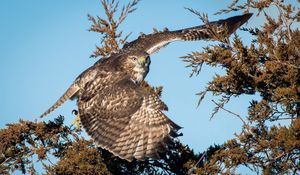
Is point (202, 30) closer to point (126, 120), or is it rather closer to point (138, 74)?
point (138, 74)

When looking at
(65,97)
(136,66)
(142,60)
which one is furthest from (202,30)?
(65,97)

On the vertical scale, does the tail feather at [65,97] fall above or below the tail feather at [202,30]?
below

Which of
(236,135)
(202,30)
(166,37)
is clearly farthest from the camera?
(202,30)

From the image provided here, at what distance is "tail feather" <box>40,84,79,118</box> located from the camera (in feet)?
30.3

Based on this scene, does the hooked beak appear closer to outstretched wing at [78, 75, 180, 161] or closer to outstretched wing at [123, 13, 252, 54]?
outstretched wing at [78, 75, 180, 161]

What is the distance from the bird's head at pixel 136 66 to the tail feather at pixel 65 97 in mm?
940

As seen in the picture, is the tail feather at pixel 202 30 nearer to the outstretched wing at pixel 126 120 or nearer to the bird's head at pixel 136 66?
the bird's head at pixel 136 66

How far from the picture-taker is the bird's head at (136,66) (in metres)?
9.10

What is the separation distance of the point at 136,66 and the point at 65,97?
51.6 inches

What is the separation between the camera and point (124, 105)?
26.2ft

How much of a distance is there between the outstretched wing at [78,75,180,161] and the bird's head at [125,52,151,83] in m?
0.45

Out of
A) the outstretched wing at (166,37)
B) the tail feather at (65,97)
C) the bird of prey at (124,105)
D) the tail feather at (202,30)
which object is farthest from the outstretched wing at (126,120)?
the tail feather at (202,30)

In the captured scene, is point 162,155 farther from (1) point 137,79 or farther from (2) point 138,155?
(1) point 137,79

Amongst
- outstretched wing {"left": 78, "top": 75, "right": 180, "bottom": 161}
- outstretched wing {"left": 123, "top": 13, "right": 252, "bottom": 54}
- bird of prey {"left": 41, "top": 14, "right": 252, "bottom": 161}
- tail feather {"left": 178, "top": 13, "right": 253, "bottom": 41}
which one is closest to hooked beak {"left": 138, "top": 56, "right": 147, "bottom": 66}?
bird of prey {"left": 41, "top": 14, "right": 252, "bottom": 161}
